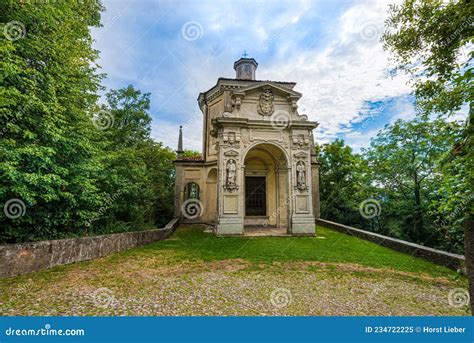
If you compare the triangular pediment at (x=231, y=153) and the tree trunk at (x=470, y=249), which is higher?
the triangular pediment at (x=231, y=153)

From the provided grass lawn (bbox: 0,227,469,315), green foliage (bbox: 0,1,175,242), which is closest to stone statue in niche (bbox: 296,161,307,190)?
grass lawn (bbox: 0,227,469,315)

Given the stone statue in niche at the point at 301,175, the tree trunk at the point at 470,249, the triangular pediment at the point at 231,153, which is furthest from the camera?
the stone statue in niche at the point at 301,175

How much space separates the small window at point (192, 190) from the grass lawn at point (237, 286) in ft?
36.5

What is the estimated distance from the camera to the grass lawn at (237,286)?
3.92 m

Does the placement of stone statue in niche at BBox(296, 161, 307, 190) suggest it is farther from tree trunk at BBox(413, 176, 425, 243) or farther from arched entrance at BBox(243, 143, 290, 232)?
tree trunk at BBox(413, 176, 425, 243)

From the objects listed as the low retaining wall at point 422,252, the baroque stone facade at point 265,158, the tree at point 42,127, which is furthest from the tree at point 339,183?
the tree at point 42,127

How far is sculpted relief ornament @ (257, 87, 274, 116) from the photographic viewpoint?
1356 centimetres

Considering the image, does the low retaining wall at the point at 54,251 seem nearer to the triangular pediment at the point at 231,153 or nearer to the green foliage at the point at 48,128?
the green foliage at the point at 48,128

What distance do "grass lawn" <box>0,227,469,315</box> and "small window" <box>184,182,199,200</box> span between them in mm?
11129

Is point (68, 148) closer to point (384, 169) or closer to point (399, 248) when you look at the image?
point (399, 248)

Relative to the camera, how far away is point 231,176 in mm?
12242

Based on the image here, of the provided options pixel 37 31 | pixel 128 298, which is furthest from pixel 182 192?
pixel 128 298

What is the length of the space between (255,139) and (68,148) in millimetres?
8863

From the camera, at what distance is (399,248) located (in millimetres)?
9102
